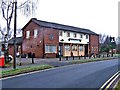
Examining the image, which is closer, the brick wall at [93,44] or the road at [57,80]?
the road at [57,80]

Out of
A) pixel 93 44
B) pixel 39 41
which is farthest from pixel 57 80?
pixel 93 44

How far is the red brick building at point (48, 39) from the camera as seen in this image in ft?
170

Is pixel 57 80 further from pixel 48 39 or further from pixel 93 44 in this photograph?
pixel 93 44

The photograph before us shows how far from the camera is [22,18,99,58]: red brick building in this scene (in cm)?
5175

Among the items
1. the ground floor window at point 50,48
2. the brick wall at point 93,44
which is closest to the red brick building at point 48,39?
the ground floor window at point 50,48

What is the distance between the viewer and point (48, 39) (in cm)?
5266

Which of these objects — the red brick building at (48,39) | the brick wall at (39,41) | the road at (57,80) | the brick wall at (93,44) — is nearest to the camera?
the road at (57,80)

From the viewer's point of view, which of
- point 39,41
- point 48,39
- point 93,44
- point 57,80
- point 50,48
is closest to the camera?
point 57,80

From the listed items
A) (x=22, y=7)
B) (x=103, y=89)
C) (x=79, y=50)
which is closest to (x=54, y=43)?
(x=79, y=50)

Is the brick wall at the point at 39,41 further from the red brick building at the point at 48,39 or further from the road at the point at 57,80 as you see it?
the road at the point at 57,80

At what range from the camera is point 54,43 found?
54.1 m

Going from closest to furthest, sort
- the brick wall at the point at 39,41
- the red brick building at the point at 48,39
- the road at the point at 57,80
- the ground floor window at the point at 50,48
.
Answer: the road at the point at 57,80
the brick wall at the point at 39,41
the red brick building at the point at 48,39
the ground floor window at the point at 50,48

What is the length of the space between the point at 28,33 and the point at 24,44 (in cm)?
270

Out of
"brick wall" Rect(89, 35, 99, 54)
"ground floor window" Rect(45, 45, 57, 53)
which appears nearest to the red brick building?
"ground floor window" Rect(45, 45, 57, 53)
